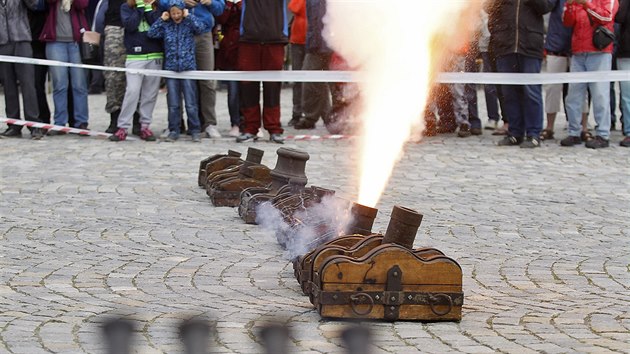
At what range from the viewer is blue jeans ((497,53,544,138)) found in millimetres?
13789

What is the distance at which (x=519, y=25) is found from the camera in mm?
13414

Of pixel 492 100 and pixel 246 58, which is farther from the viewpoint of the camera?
pixel 492 100

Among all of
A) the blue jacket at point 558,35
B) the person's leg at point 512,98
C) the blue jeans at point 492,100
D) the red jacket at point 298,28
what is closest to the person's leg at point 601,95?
the blue jacket at point 558,35

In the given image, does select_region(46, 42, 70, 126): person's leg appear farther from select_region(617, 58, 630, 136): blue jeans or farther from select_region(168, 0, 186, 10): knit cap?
select_region(617, 58, 630, 136): blue jeans

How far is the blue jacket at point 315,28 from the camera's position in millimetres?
14711

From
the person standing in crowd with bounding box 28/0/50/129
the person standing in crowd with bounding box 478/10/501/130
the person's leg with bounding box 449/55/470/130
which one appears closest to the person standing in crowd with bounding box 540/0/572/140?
the person standing in crowd with bounding box 478/10/501/130

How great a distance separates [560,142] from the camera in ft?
47.9

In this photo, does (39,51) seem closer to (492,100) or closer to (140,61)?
(140,61)

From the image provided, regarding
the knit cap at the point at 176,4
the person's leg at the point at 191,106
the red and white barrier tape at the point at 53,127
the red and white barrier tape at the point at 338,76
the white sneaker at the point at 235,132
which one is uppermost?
the knit cap at the point at 176,4

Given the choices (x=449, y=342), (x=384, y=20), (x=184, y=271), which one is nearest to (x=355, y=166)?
(x=384, y=20)

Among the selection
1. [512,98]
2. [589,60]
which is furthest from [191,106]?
[589,60]

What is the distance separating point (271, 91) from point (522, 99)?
3.06 m

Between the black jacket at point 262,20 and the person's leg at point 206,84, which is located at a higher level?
the black jacket at point 262,20

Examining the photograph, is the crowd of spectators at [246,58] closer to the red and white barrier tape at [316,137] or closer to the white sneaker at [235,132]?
the white sneaker at [235,132]
